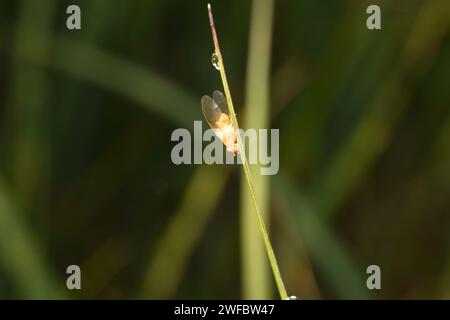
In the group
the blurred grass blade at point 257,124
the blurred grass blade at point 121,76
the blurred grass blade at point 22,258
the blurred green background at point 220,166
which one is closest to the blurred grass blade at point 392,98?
the blurred green background at point 220,166

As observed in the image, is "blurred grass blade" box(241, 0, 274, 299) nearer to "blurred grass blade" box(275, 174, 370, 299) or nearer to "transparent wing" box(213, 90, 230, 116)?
"blurred grass blade" box(275, 174, 370, 299)

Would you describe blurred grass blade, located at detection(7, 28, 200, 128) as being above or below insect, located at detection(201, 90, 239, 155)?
above

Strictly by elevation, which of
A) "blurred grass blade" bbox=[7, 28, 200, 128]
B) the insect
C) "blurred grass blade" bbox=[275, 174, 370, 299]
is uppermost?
"blurred grass blade" bbox=[7, 28, 200, 128]

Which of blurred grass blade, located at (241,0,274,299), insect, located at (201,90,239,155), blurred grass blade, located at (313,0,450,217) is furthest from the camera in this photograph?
blurred grass blade, located at (313,0,450,217)

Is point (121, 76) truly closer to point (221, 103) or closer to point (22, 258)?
point (22, 258)

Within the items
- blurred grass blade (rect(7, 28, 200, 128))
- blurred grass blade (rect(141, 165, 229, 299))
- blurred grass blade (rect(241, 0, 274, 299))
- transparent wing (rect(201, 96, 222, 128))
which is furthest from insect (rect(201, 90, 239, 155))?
blurred grass blade (rect(141, 165, 229, 299))

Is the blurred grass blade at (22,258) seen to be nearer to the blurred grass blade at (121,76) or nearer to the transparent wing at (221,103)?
the blurred grass blade at (121,76)

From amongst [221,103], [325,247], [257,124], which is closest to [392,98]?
[325,247]
